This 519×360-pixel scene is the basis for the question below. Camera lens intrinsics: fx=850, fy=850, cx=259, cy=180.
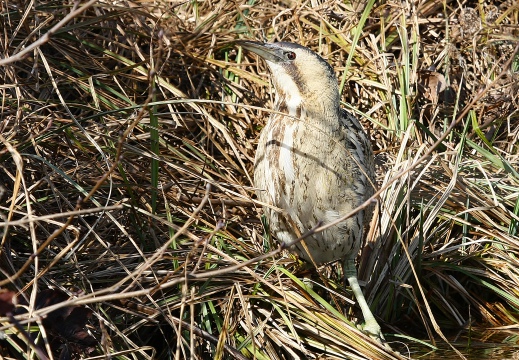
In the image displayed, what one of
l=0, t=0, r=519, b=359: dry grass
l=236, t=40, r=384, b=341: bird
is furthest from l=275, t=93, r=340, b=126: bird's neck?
l=0, t=0, r=519, b=359: dry grass

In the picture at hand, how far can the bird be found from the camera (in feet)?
10.9

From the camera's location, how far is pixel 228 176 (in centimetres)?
427

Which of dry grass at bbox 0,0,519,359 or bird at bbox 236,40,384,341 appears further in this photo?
bird at bbox 236,40,384,341

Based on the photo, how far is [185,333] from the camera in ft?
10.3

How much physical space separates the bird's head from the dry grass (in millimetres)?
359

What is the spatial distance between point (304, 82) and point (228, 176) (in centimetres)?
Answer: 101

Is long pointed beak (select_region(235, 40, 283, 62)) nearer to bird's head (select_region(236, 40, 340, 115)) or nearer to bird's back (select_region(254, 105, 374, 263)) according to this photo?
bird's head (select_region(236, 40, 340, 115))

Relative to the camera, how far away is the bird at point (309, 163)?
3.33 metres

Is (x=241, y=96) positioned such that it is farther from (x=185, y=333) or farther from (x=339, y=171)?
(x=185, y=333)

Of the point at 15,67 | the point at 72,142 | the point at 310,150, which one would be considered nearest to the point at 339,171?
the point at 310,150

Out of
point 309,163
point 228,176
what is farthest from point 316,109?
point 228,176

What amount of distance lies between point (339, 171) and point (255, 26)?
177 centimetres

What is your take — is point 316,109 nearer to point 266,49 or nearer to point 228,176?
point 266,49

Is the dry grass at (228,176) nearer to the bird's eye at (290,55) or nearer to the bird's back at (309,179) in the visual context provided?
the bird's back at (309,179)
